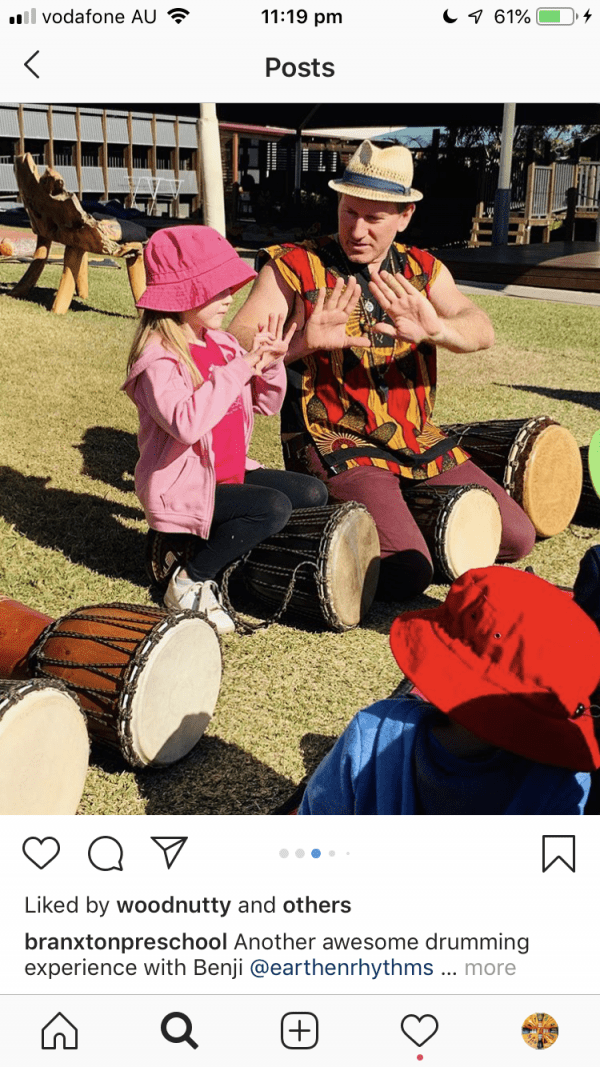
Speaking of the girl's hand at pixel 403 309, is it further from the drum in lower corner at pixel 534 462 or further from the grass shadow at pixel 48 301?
the grass shadow at pixel 48 301

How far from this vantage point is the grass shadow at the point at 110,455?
5402 mm

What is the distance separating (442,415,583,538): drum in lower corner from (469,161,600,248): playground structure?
13.3 meters

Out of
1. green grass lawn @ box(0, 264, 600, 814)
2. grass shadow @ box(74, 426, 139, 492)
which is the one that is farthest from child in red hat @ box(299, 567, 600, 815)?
grass shadow @ box(74, 426, 139, 492)

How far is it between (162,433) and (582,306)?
31.9ft

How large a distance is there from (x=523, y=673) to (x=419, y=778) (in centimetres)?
29

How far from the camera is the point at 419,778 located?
1.73m

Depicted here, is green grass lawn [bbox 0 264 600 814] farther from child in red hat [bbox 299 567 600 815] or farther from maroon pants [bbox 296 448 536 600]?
child in red hat [bbox 299 567 600 815]

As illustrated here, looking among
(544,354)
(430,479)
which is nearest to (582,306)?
(544,354)

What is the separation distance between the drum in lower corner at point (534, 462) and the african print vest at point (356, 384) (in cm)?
46

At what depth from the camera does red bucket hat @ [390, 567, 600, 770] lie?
60.9 inches
